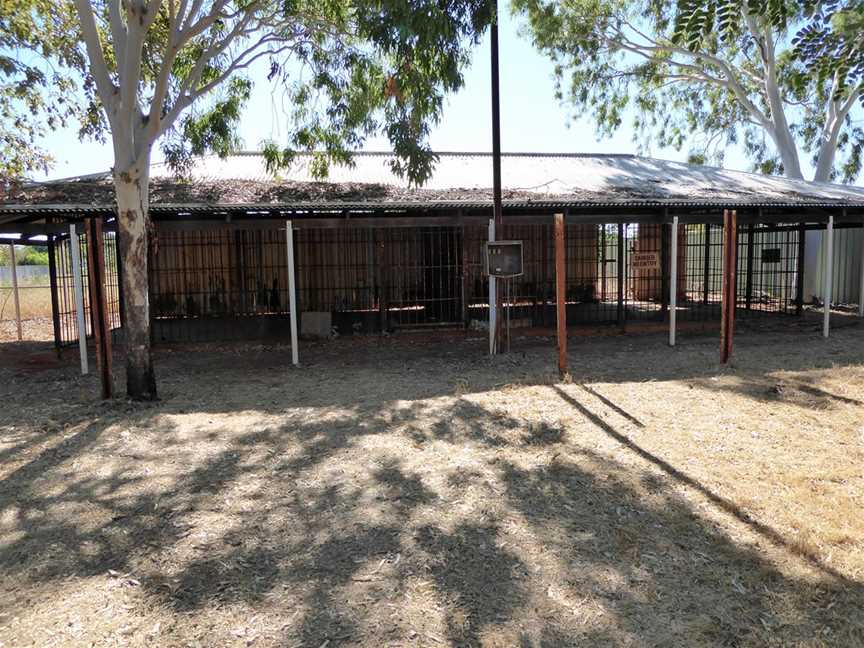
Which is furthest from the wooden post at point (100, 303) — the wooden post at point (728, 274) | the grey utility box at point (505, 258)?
the wooden post at point (728, 274)

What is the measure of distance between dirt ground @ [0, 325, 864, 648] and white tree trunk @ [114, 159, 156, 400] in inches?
13.2

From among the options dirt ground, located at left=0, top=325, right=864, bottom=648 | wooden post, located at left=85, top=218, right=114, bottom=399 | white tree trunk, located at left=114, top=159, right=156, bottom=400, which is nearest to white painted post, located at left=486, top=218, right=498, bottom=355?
dirt ground, located at left=0, top=325, right=864, bottom=648

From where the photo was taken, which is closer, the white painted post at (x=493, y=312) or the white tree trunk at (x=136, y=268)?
the white tree trunk at (x=136, y=268)

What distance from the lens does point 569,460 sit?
4.55 meters

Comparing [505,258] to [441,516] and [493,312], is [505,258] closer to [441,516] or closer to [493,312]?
[493,312]

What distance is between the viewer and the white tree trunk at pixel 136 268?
612 cm

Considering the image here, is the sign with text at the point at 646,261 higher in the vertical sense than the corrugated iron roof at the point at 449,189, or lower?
lower

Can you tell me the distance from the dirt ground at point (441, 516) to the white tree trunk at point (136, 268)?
336 mm

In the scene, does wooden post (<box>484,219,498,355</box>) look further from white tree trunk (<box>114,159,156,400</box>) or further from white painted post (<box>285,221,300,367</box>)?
white tree trunk (<box>114,159,156,400</box>)

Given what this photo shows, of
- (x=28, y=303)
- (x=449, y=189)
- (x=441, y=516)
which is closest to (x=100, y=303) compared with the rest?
(x=441, y=516)

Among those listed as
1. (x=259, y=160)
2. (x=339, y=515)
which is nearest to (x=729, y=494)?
(x=339, y=515)

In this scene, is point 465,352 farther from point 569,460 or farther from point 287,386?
point 569,460

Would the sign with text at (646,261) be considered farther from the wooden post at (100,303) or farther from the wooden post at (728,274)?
the wooden post at (100,303)

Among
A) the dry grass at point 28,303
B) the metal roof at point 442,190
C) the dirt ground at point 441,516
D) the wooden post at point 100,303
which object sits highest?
the metal roof at point 442,190
